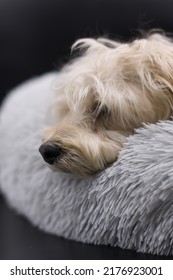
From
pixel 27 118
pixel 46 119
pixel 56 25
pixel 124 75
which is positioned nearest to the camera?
pixel 124 75

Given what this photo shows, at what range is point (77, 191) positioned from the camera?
1.28 metres

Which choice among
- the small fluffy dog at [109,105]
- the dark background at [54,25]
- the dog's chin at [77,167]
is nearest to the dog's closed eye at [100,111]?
the small fluffy dog at [109,105]

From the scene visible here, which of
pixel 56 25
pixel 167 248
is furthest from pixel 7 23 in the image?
pixel 167 248

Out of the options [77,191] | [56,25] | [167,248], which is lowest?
[167,248]

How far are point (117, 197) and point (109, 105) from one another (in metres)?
0.19

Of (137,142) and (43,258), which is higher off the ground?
(137,142)

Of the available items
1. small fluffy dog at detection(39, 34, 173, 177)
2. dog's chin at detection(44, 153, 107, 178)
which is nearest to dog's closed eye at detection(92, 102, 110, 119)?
small fluffy dog at detection(39, 34, 173, 177)

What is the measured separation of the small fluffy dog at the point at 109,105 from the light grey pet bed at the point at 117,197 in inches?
1.7

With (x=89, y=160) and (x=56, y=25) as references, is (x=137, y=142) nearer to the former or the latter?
(x=89, y=160)

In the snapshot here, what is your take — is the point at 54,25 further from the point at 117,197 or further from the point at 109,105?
the point at 117,197

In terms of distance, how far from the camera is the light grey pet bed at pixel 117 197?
1.13 m

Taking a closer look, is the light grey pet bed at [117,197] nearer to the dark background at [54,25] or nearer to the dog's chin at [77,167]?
the dog's chin at [77,167]

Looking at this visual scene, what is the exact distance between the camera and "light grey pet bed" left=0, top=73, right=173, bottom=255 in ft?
3.72

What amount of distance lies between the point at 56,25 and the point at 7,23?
0.64ft
